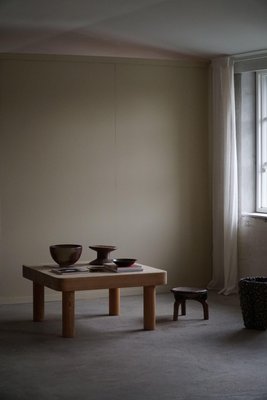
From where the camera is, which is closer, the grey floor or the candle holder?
the grey floor

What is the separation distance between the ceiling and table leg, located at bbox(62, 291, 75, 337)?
7.14 ft

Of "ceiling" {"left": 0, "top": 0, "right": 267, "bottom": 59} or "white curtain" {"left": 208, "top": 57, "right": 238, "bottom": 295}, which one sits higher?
"ceiling" {"left": 0, "top": 0, "right": 267, "bottom": 59}

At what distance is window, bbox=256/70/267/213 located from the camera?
7820 millimetres

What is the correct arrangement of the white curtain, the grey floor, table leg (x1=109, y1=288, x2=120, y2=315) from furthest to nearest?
the white curtain < table leg (x1=109, y1=288, x2=120, y2=315) < the grey floor

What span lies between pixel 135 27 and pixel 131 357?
2.98m

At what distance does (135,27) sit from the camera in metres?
6.80

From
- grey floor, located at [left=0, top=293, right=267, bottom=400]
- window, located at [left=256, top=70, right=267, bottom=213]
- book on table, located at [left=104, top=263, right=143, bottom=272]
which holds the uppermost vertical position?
window, located at [left=256, top=70, right=267, bottom=213]

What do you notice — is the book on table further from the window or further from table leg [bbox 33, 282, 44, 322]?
the window

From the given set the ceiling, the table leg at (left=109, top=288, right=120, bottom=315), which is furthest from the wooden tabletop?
the ceiling

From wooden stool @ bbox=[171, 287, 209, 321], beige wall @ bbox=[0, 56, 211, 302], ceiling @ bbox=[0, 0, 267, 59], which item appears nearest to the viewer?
ceiling @ bbox=[0, 0, 267, 59]

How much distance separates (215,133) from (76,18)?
2.22 meters

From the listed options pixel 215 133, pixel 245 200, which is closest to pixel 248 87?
pixel 215 133

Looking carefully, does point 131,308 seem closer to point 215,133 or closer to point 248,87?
point 215,133

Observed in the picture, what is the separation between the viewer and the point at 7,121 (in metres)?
7.32
